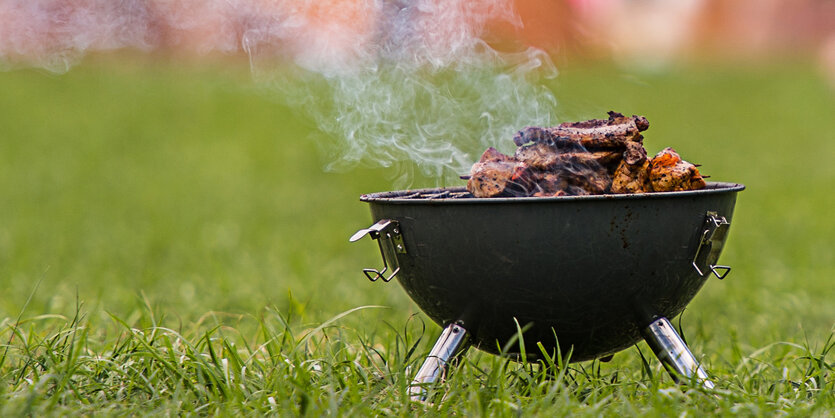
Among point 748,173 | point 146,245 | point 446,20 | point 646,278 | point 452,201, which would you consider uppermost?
point 446,20

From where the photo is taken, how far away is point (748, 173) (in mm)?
9367

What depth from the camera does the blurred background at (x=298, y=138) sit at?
3.54 m

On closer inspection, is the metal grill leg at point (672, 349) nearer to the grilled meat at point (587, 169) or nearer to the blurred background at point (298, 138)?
the grilled meat at point (587, 169)

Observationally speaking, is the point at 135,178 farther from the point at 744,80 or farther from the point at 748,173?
the point at 744,80

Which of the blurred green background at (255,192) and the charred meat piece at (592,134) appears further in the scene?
the blurred green background at (255,192)

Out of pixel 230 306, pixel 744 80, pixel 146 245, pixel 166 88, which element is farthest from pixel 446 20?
pixel 744 80

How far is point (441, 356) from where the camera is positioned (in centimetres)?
241

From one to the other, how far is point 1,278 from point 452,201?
3.64 metres

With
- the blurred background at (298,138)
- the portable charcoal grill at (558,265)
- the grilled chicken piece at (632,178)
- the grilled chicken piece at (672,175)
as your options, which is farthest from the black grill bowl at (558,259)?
the blurred background at (298,138)

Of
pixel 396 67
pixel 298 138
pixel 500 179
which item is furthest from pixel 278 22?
pixel 298 138

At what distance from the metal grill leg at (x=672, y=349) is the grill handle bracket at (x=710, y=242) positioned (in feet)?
0.65

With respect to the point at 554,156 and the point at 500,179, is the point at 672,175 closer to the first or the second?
the point at 554,156

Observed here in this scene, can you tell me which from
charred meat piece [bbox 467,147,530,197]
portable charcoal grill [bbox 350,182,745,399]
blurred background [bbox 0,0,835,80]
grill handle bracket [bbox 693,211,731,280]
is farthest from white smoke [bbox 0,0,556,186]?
grill handle bracket [bbox 693,211,731,280]

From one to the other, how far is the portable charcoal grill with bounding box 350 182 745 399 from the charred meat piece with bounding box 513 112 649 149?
1.11ft
